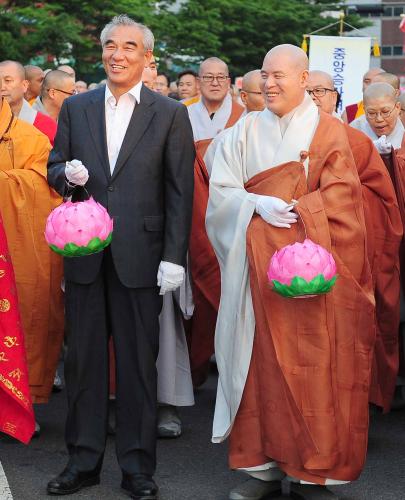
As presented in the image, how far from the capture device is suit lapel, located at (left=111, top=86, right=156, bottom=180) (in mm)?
4785

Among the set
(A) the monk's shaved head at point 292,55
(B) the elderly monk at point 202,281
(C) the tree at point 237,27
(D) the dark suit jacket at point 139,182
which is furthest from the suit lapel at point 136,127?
(C) the tree at point 237,27

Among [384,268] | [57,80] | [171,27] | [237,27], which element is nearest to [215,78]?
[57,80]

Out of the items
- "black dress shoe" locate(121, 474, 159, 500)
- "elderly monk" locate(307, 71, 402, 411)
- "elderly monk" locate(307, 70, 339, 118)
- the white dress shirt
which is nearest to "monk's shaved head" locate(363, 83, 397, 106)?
"elderly monk" locate(307, 70, 339, 118)

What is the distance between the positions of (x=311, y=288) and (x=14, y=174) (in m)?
2.02

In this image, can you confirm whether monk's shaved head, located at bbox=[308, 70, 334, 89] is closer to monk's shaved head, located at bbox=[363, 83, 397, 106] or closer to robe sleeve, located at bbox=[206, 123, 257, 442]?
monk's shaved head, located at bbox=[363, 83, 397, 106]

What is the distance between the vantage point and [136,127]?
15.8 feet

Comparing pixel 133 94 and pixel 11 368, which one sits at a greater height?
pixel 133 94

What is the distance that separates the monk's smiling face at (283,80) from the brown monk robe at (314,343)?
0.17 metres

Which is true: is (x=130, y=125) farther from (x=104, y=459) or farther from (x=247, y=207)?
(x=104, y=459)

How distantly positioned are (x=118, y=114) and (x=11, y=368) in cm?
123

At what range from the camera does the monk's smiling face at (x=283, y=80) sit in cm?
484

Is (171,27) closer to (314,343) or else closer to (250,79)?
(250,79)

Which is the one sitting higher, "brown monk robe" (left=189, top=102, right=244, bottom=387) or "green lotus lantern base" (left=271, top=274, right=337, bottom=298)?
"green lotus lantern base" (left=271, top=274, right=337, bottom=298)

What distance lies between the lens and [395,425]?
6.28 m
